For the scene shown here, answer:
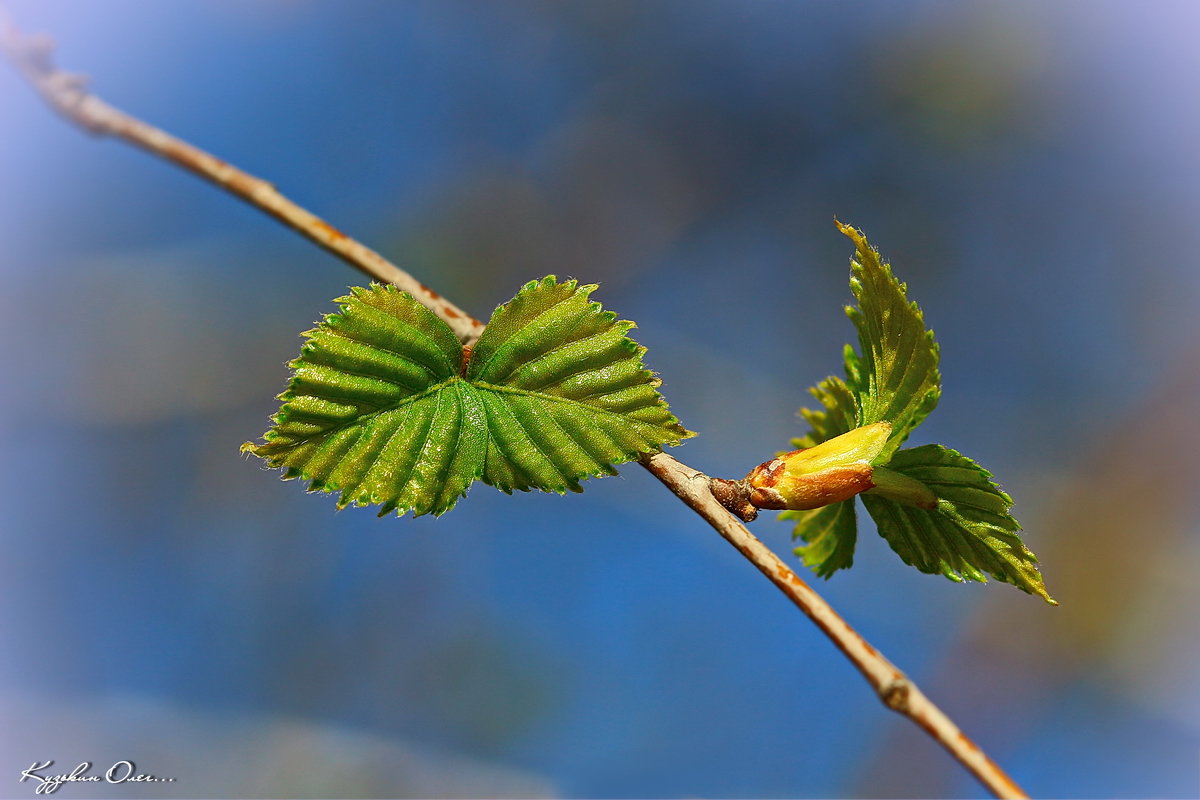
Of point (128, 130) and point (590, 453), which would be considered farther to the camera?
point (128, 130)

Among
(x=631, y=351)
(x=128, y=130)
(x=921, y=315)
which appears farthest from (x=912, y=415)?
(x=128, y=130)

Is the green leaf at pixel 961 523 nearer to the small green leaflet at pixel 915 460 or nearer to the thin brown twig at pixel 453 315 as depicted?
the small green leaflet at pixel 915 460

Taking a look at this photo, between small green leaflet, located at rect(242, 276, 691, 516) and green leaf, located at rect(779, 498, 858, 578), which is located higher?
small green leaflet, located at rect(242, 276, 691, 516)

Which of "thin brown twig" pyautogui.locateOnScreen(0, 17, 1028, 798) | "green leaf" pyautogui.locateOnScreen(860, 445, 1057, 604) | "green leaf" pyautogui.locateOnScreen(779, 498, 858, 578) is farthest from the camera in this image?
"green leaf" pyautogui.locateOnScreen(779, 498, 858, 578)

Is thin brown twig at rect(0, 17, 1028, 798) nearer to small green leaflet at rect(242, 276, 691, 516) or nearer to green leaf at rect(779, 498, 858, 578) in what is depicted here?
small green leaflet at rect(242, 276, 691, 516)

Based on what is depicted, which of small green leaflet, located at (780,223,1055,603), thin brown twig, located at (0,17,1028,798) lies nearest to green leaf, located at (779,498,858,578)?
small green leaflet, located at (780,223,1055,603)

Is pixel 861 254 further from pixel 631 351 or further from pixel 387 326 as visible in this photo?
pixel 387 326

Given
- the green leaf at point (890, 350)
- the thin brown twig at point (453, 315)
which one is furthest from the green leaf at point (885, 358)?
the thin brown twig at point (453, 315)
